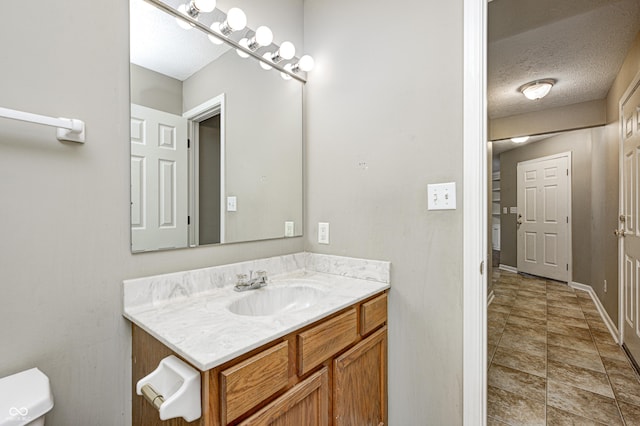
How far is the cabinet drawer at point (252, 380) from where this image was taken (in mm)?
717

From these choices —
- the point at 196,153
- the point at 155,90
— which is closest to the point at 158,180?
the point at 196,153

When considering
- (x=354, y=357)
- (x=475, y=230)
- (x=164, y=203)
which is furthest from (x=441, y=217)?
(x=164, y=203)

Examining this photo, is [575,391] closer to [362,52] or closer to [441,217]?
[441,217]

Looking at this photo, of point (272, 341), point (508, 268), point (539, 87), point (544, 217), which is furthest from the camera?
point (508, 268)

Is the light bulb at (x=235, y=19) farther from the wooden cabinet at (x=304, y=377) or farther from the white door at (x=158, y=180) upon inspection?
the wooden cabinet at (x=304, y=377)

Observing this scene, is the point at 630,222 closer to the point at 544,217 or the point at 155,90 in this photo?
the point at 544,217

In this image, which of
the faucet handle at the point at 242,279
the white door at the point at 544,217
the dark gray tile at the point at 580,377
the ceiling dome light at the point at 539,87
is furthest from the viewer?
the white door at the point at 544,217

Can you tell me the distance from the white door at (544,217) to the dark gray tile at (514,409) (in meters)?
3.57

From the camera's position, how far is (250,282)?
131cm

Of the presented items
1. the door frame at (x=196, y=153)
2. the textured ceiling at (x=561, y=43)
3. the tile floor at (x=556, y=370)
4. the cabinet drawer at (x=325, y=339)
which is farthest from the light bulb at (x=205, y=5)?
the tile floor at (x=556, y=370)

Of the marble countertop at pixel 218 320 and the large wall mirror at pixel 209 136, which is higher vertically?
the large wall mirror at pixel 209 136

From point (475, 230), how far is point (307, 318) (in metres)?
0.76

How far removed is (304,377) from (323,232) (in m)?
0.84

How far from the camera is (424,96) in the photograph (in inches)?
51.2
